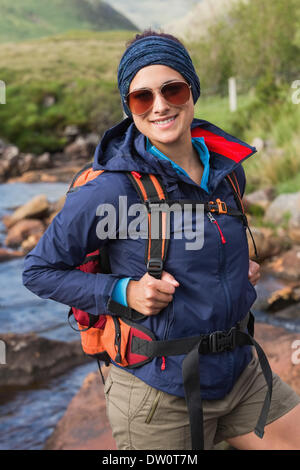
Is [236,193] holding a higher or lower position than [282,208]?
lower

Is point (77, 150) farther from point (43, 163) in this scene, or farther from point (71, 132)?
point (43, 163)

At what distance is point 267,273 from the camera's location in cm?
740

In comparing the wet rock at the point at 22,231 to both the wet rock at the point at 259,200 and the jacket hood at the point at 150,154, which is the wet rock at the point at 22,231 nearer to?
the wet rock at the point at 259,200

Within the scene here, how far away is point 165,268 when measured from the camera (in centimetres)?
163

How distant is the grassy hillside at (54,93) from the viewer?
35.1m

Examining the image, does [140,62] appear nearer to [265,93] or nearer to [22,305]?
[22,305]

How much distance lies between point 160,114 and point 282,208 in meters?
7.31

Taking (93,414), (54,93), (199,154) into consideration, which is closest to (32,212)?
(93,414)

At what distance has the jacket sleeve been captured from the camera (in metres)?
1.62

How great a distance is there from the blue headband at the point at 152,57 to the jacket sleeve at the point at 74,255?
0.38 meters

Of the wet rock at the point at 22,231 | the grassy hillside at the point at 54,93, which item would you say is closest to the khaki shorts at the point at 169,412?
the wet rock at the point at 22,231
